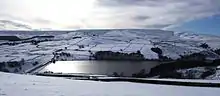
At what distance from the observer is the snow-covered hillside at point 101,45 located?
1650 inches

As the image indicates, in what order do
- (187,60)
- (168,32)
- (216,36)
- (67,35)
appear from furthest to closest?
(67,35)
(168,32)
(216,36)
(187,60)

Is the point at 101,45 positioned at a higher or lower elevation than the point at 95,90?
higher

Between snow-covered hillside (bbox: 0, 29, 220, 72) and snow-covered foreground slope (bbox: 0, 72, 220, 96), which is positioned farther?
snow-covered hillside (bbox: 0, 29, 220, 72)

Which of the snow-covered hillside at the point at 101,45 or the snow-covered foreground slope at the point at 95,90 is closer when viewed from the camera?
the snow-covered foreground slope at the point at 95,90

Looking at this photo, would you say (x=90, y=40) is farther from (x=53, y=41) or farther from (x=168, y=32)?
(x=168, y=32)

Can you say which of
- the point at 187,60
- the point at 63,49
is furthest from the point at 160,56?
the point at 63,49

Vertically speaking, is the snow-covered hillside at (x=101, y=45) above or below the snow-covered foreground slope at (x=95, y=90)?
above

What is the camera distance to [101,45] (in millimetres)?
54438

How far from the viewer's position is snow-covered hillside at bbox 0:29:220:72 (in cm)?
4191

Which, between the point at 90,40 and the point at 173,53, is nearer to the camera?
the point at 173,53

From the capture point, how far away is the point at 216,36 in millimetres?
44875

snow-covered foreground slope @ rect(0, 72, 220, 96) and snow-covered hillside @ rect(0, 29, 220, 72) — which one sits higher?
snow-covered hillside @ rect(0, 29, 220, 72)

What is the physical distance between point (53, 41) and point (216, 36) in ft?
84.0

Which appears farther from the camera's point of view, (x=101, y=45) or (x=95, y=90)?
(x=101, y=45)
